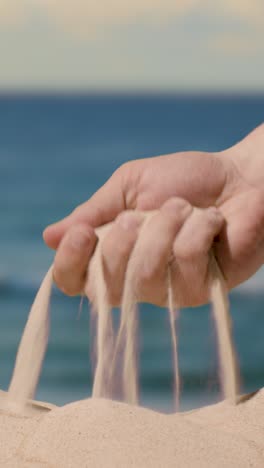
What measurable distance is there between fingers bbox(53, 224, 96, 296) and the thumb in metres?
0.04

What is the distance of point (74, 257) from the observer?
1699mm

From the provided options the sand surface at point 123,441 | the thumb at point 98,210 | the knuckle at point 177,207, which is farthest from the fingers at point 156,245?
the sand surface at point 123,441

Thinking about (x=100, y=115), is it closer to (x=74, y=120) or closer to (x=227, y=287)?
(x=74, y=120)

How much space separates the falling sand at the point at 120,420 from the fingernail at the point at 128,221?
59 mm

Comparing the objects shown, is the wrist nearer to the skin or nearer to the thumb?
the skin

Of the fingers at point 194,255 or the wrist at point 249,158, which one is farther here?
the wrist at point 249,158

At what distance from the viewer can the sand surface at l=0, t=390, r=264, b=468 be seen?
1513 millimetres

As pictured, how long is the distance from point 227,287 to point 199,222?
193mm

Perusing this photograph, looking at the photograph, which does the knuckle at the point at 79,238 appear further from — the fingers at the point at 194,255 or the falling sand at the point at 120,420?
the fingers at the point at 194,255

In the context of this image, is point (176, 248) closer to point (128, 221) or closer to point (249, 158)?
point (128, 221)

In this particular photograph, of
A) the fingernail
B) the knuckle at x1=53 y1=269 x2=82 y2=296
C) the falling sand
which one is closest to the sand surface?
the falling sand

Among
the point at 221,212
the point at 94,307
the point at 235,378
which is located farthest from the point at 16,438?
the point at 221,212

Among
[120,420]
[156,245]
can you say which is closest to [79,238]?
[156,245]

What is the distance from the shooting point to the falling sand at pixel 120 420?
1.53 m
